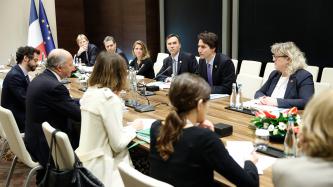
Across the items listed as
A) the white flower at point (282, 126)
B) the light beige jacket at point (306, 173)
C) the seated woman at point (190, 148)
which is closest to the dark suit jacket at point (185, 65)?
the white flower at point (282, 126)

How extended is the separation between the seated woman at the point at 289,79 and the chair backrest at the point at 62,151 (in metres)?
1.60

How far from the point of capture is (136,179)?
146 cm

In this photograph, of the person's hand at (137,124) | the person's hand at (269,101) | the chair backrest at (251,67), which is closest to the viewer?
the person's hand at (137,124)

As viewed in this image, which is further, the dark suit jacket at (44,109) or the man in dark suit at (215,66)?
the man in dark suit at (215,66)

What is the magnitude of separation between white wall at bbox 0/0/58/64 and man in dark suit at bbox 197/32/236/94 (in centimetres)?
481

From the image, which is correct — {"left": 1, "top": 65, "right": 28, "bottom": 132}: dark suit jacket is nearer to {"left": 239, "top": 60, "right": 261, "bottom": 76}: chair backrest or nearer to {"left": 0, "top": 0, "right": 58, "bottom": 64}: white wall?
{"left": 239, "top": 60, "right": 261, "bottom": 76}: chair backrest

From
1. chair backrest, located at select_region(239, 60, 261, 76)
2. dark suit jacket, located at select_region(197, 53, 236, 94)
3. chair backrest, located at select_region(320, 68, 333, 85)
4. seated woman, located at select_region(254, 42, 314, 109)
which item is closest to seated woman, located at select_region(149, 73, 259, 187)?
seated woman, located at select_region(254, 42, 314, 109)

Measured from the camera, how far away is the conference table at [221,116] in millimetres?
1766

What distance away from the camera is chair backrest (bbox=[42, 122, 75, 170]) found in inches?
82.8

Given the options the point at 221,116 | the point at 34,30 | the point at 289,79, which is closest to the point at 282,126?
the point at 221,116

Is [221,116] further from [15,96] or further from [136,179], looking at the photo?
[15,96]

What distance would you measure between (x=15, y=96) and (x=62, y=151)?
157cm

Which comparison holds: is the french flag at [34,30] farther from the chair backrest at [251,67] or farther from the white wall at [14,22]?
the chair backrest at [251,67]

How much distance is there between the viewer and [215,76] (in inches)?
155
